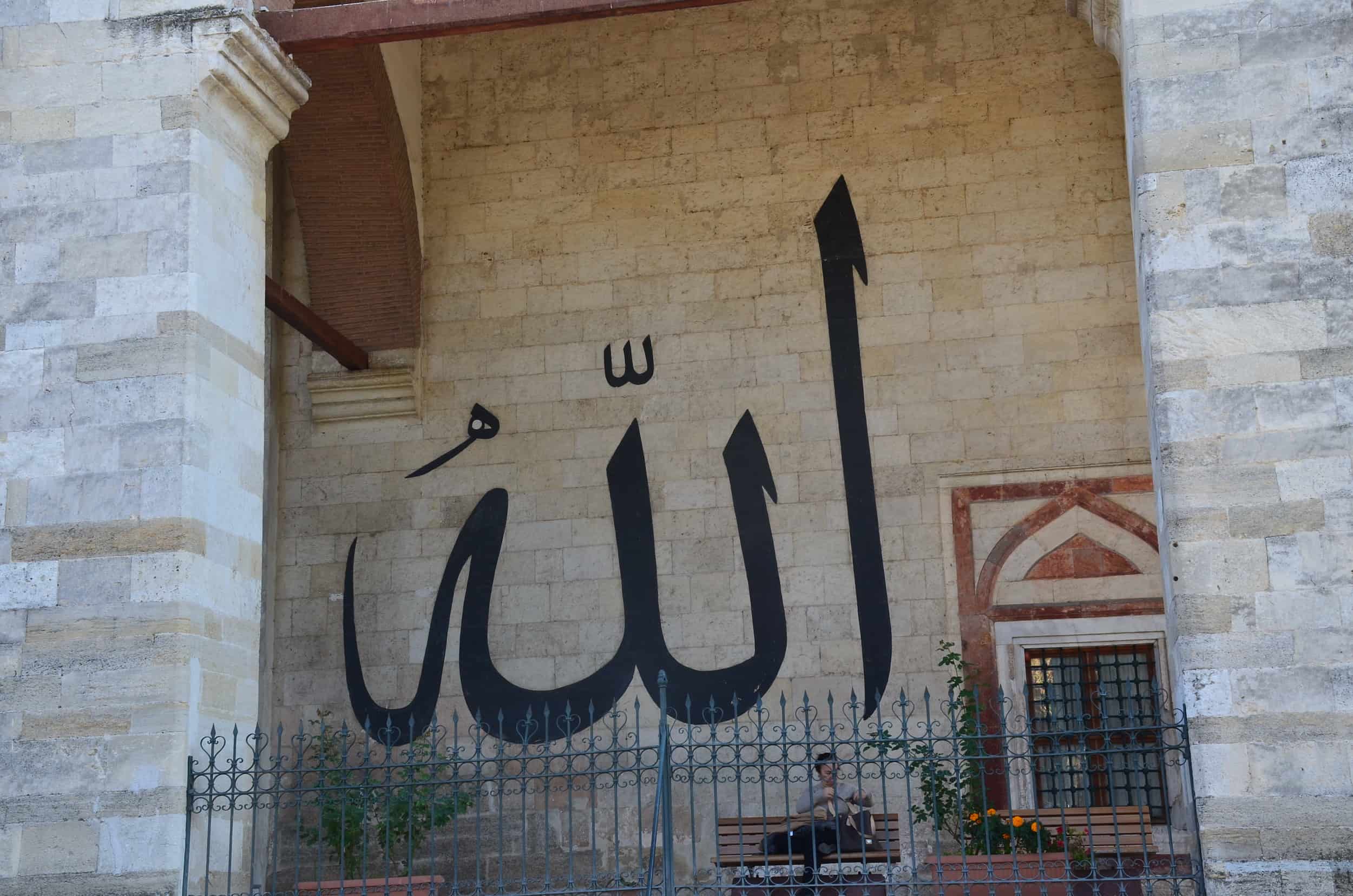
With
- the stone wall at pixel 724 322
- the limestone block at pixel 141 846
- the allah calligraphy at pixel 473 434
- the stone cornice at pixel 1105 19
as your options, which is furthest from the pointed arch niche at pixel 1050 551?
→ the limestone block at pixel 141 846

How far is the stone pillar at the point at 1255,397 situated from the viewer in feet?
A: 16.0

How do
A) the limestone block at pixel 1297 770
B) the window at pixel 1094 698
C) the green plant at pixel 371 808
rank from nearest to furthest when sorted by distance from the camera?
the limestone block at pixel 1297 770 → the green plant at pixel 371 808 → the window at pixel 1094 698

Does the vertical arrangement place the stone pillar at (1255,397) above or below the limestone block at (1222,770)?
above

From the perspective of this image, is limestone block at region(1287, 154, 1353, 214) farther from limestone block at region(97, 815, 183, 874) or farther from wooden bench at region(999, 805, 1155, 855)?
limestone block at region(97, 815, 183, 874)

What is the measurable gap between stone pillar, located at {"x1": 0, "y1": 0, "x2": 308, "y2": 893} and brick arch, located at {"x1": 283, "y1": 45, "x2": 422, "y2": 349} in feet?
6.75

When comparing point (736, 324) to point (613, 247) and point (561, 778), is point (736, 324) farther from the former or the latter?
point (561, 778)

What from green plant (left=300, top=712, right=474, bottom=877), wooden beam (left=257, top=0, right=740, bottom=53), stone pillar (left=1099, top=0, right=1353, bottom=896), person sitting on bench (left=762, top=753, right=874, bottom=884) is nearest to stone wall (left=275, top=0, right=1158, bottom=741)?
green plant (left=300, top=712, right=474, bottom=877)

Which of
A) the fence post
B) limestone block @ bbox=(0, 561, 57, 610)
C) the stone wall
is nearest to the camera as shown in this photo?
the fence post

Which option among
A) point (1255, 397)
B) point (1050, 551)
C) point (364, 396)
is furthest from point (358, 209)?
point (1255, 397)

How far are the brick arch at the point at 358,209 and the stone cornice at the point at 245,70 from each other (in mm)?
1874

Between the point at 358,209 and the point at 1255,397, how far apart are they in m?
5.15

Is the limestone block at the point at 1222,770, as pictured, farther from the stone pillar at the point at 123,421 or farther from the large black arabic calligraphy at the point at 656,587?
the stone pillar at the point at 123,421

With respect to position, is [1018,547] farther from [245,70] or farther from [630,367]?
[245,70]

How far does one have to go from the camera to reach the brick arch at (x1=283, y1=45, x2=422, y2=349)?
8.33m
